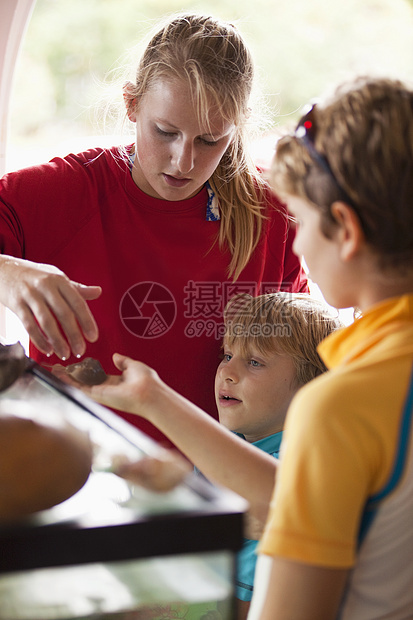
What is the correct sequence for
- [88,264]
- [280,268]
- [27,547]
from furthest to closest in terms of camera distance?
[280,268] < [88,264] < [27,547]

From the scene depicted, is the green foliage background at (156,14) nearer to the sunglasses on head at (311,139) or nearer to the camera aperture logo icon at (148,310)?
A: the camera aperture logo icon at (148,310)

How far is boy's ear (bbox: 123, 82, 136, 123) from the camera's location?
1499 mm

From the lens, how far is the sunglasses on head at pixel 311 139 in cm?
69

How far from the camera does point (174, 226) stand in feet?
5.30

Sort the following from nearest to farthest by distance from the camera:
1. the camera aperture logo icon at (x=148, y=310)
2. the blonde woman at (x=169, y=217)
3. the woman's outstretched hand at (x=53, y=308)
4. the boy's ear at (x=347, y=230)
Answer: the boy's ear at (x=347, y=230) < the woman's outstretched hand at (x=53, y=308) < the blonde woman at (x=169, y=217) < the camera aperture logo icon at (x=148, y=310)

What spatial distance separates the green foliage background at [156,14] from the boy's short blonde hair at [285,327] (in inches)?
168

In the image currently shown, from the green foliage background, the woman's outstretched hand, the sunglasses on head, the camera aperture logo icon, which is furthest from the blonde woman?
the green foliage background

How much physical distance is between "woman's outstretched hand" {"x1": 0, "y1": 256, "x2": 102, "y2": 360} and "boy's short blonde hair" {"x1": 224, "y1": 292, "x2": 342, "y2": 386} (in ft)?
2.05

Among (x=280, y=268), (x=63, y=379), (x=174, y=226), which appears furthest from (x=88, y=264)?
(x=63, y=379)

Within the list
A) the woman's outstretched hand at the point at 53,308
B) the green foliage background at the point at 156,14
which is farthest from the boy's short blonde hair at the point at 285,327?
the green foliage background at the point at 156,14

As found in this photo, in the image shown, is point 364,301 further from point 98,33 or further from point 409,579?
point 98,33

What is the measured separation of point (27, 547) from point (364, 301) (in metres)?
0.42

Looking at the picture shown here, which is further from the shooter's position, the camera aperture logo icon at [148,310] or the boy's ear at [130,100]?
the camera aperture logo icon at [148,310]

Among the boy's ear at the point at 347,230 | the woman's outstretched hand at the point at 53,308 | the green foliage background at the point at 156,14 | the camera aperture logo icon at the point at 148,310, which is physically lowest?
the camera aperture logo icon at the point at 148,310
